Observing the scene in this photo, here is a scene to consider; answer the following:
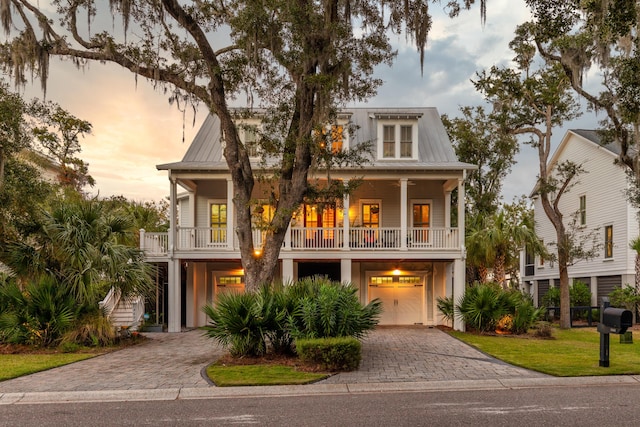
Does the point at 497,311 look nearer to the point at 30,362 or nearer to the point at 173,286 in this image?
the point at 173,286

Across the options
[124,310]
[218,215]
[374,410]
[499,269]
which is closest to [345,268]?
[218,215]

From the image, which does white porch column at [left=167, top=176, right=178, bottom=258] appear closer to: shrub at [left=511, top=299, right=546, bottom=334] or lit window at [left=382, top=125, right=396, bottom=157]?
lit window at [left=382, top=125, right=396, bottom=157]

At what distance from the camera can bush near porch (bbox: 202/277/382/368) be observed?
420 inches

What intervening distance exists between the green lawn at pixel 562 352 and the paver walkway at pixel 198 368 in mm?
494

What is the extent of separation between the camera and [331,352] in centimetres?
1001

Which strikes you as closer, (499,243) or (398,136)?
(499,243)

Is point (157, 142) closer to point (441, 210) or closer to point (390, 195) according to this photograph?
point (390, 195)

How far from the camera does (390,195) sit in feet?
71.6

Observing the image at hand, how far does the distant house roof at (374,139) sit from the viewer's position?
63.0 ft

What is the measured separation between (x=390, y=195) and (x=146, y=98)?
32.8 ft

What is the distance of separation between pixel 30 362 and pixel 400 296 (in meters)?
13.9

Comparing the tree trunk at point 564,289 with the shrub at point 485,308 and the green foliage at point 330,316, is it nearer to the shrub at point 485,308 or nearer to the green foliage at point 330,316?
the shrub at point 485,308

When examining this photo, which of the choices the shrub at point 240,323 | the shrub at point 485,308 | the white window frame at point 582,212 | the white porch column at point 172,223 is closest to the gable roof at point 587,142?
the white window frame at point 582,212

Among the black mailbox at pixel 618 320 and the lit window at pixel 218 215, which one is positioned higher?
the lit window at pixel 218 215
